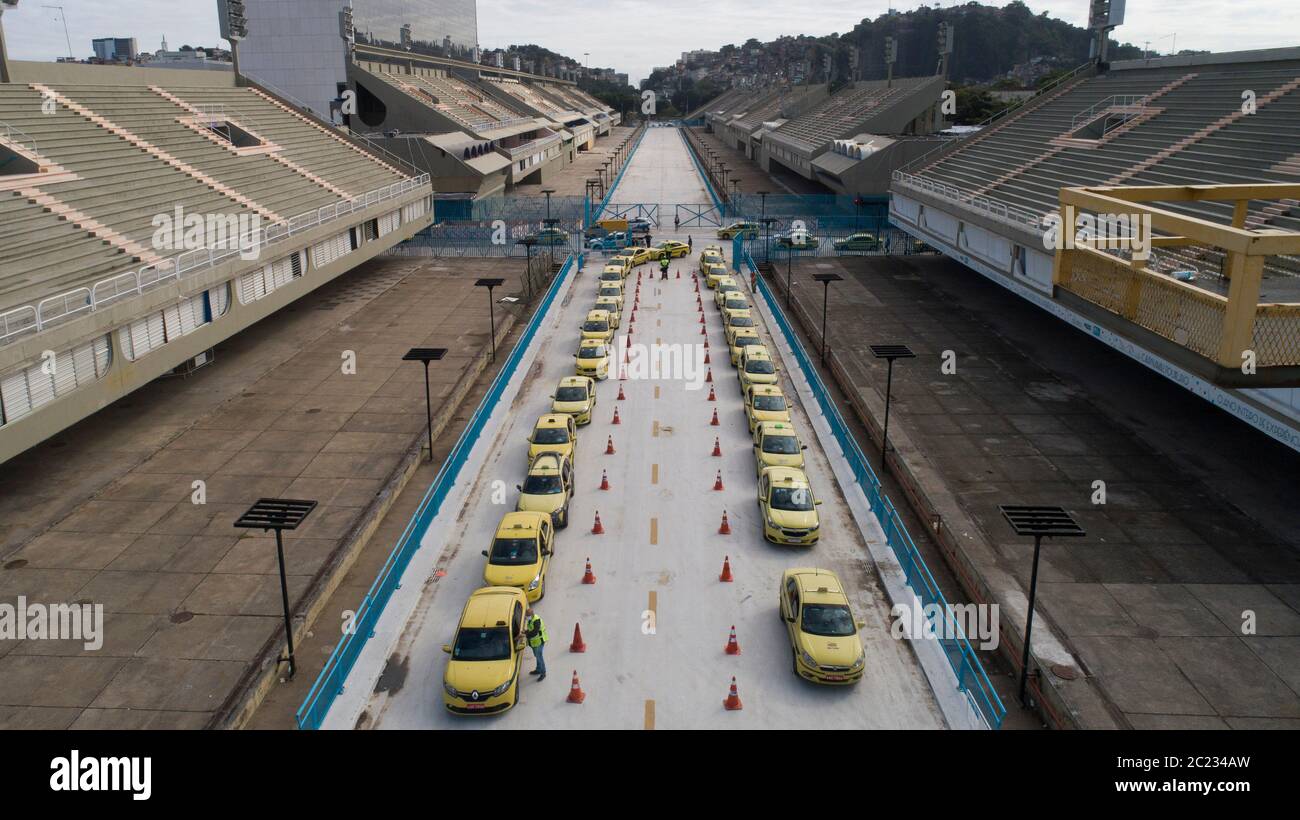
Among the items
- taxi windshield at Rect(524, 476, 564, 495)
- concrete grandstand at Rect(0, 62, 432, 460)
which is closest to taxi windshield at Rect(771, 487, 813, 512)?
taxi windshield at Rect(524, 476, 564, 495)

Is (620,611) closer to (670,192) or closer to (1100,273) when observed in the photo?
(1100,273)

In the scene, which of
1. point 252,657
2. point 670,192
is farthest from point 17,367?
point 670,192

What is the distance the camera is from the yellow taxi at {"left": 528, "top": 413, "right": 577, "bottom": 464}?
858 inches

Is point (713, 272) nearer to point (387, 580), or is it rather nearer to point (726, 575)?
point (726, 575)

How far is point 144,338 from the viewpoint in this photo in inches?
898

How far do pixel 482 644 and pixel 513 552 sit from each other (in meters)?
3.15

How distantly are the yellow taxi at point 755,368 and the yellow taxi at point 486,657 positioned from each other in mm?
13957

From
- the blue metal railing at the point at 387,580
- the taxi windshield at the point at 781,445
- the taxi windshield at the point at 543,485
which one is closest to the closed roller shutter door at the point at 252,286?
the blue metal railing at the point at 387,580

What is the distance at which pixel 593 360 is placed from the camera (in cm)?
2912

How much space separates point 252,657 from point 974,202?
1305 inches

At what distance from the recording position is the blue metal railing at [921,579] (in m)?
13.2

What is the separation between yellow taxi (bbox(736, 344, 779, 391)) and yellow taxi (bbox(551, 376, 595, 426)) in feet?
16.1

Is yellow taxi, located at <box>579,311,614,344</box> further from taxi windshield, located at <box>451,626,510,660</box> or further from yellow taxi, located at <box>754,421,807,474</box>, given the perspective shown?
taxi windshield, located at <box>451,626,510,660</box>

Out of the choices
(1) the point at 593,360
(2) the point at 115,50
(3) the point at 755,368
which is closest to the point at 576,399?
(1) the point at 593,360
